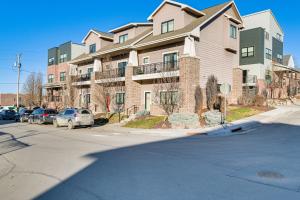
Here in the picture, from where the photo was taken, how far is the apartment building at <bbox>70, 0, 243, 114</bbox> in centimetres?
2567

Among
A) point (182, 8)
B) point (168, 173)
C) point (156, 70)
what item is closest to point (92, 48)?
point (156, 70)

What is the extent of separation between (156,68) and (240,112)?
9583 millimetres

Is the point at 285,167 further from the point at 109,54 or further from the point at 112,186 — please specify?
the point at 109,54

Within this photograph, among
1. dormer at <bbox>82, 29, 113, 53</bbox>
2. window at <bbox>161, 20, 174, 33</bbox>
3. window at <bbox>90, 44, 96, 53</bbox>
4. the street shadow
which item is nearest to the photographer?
the street shadow

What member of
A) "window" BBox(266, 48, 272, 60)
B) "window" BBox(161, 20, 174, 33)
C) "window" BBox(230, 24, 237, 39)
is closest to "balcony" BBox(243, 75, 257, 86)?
"window" BBox(266, 48, 272, 60)

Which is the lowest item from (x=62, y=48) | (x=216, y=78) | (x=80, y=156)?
(x=80, y=156)

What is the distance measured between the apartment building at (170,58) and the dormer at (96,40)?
13.1 ft

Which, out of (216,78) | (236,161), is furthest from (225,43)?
(236,161)

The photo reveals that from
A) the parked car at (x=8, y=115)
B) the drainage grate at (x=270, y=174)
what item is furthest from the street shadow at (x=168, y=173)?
the parked car at (x=8, y=115)

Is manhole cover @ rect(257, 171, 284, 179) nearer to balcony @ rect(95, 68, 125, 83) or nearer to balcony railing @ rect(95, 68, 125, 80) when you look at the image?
balcony @ rect(95, 68, 125, 83)

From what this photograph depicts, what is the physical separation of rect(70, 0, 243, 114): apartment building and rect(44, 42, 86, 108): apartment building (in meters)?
15.3

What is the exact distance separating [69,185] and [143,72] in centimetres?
2422

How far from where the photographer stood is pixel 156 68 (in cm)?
2905

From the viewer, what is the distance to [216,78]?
29.0 m
